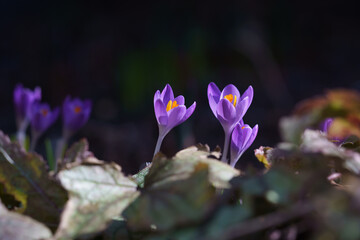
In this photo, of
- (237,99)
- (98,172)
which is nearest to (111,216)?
(98,172)

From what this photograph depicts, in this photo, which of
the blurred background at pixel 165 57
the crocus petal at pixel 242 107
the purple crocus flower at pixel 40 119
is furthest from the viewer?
the blurred background at pixel 165 57

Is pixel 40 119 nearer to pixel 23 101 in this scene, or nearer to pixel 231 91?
pixel 23 101

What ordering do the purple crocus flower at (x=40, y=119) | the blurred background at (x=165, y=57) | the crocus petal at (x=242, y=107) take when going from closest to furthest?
the crocus petal at (x=242, y=107) < the purple crocus flower at (x=40, y=119) < the blurred background at (x=165, y=57)

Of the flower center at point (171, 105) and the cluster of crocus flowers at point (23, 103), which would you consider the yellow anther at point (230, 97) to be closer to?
the flower center at point (171, 105)

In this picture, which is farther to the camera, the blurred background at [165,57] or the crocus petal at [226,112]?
the blurred background at [165,57]

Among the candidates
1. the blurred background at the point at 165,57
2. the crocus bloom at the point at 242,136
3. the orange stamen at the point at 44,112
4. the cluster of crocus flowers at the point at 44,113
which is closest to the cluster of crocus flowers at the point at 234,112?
the crocus bloom at the point at 242,136

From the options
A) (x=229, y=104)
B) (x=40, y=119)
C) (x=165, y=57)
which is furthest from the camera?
A: (x=165, y=57)

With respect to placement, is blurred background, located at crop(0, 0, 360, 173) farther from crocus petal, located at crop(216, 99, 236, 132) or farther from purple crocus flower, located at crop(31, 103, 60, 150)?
crocus petal, located at crop(216, 99, 236, 132)

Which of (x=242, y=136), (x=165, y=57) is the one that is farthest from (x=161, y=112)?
(x=165, y=57)

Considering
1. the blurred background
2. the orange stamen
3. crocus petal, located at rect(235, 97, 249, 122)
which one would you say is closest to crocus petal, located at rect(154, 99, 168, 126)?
crocus petal, located at rect(235, 97, 249, 122)

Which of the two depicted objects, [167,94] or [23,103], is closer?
[167,94]
